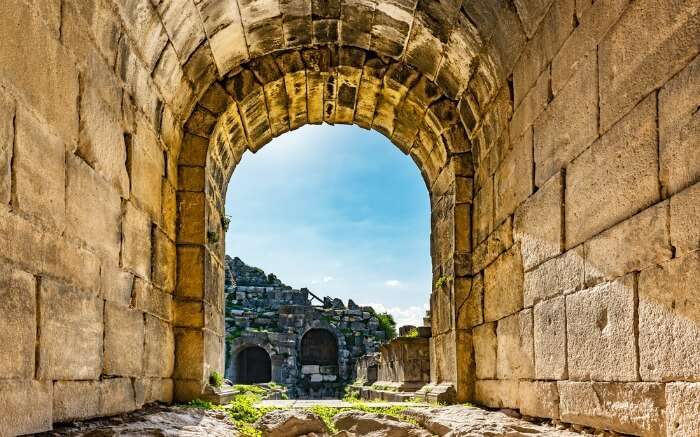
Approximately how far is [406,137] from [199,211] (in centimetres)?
289

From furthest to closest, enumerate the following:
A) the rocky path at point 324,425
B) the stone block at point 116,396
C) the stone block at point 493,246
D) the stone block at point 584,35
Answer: the stone block at point 493,246 → the stone block at point 116,396 → the rocky path at point 324,425 → the stone block at point 584,35

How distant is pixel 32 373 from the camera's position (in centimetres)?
311

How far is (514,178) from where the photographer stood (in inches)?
205

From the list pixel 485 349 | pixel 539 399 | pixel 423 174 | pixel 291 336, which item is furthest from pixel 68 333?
pixel 291 336

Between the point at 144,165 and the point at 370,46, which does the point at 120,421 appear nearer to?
the point at 144,165

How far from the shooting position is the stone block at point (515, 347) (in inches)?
184

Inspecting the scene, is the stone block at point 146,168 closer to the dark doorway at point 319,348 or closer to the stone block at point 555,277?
the stone block at point 555,277

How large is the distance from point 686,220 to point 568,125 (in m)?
1.48

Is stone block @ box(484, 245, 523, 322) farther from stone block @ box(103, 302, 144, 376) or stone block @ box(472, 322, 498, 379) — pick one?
stone block @ box(103, 302, 144, 376)

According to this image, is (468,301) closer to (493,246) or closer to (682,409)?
(493,246)

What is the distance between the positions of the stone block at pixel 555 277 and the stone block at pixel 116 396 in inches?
117

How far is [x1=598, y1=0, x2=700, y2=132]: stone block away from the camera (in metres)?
2.71

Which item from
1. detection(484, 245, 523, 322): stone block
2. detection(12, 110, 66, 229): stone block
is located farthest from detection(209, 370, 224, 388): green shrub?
detection(12, 110, 66, 229): stone block

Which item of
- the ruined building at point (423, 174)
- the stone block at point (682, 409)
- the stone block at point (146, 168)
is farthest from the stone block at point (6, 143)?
the stone block at point (682, 409)
